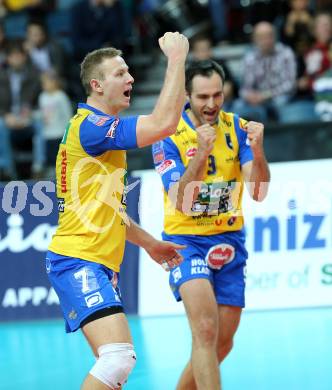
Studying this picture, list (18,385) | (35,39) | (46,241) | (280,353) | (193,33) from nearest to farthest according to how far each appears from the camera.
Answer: (18,385) < (280,353) < (46,241) < (35,39) < (193,33)

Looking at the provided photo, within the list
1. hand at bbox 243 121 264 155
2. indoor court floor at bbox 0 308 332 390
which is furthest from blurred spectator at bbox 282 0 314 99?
A: hand at bbox 243 121 264 155

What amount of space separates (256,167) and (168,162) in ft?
1.93

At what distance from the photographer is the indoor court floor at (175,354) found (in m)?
7.27

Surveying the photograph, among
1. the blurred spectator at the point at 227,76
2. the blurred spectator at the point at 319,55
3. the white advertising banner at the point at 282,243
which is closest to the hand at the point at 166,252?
the white advertising banner at the point at 282,243

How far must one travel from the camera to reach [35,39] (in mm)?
14312

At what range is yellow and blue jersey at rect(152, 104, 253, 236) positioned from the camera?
6215 mm

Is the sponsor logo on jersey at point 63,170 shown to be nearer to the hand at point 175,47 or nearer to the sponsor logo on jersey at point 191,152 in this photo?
the hand at point 175,47

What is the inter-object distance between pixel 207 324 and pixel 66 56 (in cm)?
921

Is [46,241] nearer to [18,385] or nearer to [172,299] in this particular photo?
[172,299]

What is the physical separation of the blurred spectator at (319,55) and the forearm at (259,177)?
6.57 metres

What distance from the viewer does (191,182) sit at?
591cm

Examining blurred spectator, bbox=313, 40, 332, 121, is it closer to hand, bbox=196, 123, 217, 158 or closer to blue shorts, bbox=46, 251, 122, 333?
hand, bbox=196, 123, 217, 158

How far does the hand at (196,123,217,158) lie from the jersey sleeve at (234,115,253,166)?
561 mm

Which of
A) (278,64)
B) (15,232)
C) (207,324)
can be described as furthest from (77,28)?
(207,324)
